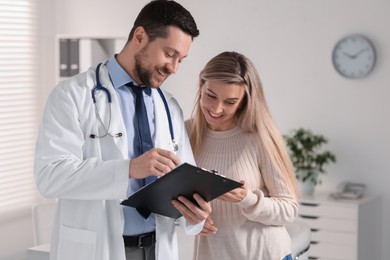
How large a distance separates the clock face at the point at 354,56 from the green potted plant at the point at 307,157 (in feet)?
1.77

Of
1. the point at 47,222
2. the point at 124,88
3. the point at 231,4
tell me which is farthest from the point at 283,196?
the point at 231,4

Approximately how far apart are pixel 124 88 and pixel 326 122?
363 cm

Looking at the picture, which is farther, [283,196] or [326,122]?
[326,122]

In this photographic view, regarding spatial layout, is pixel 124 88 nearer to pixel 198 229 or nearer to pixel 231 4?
pixel 198 229

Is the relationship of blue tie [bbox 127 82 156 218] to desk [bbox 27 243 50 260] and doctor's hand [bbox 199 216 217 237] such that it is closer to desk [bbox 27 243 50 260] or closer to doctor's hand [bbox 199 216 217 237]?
doctor's hand [bbox 199 216 217 237]

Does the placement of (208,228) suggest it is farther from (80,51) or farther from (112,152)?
(80,51)

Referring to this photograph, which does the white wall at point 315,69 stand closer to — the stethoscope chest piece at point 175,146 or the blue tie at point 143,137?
the stethoscope chest piece at point 175,146

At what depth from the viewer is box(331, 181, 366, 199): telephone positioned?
17.7 feet

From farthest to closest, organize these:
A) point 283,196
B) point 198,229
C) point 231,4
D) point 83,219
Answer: point 231,4, point 283,196, point 198,229, point 83,219

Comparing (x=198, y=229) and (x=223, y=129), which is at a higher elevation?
(x=223, y=129)

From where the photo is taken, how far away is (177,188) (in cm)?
218

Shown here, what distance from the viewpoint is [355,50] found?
5.55 m

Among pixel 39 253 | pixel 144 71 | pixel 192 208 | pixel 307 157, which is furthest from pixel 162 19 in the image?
pixel 307 157

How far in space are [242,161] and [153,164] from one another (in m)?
0.70
